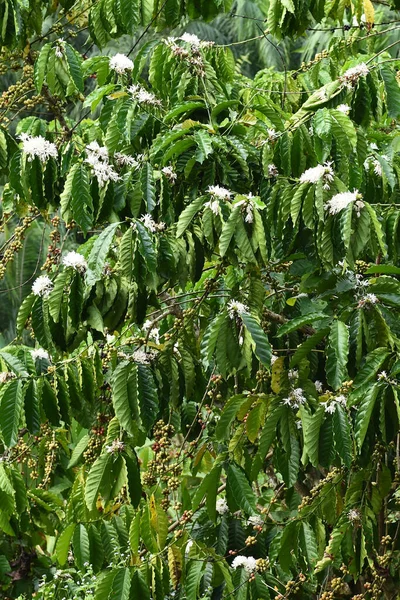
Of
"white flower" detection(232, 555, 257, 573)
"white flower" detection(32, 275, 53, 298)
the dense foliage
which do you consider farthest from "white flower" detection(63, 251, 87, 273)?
"white flower" detection(232, 555, 257, 573)

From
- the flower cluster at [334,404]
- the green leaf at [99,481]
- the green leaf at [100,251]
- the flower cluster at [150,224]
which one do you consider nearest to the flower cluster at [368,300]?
the flower cluster at [334,404]

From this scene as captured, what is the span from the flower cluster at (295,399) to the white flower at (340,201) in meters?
0.50

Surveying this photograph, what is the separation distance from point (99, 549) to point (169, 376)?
53cm

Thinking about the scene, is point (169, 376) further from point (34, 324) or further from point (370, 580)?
point (370, 580)

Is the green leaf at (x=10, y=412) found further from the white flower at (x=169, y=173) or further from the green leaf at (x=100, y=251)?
the white flower at (x=169, y=173)

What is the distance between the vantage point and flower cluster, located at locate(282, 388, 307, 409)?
8.20 ft

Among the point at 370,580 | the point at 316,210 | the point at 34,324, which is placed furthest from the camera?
the point at 370,580

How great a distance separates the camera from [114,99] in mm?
2654

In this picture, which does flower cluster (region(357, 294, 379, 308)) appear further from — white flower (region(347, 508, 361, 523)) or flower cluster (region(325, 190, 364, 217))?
white flower (region(347, 508, 361, 523))

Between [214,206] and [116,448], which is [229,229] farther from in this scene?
[116,448]

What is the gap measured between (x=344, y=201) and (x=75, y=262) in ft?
2.06

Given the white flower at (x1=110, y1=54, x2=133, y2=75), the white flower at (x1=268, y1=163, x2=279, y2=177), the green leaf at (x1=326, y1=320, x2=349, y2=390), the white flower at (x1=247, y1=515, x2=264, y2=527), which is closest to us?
the green leaf at (x1=326, y1=320, x2=349, y2=390)

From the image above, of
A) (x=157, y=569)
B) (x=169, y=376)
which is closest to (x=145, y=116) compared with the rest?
(x=169, y=376)

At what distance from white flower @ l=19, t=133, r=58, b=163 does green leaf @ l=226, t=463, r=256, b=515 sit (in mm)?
944
